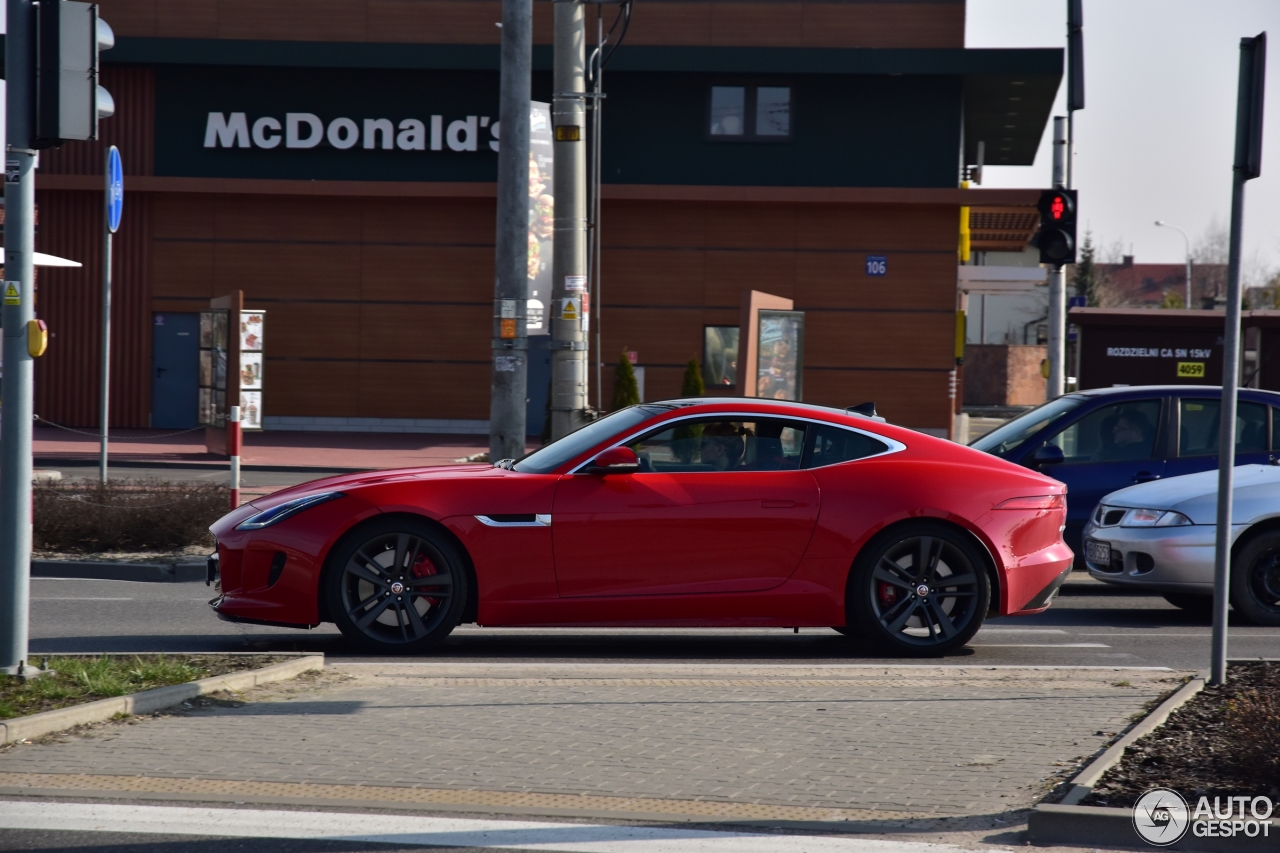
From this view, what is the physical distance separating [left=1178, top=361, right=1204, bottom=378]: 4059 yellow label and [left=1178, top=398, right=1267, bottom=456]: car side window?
354 inches

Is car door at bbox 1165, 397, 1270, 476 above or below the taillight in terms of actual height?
above

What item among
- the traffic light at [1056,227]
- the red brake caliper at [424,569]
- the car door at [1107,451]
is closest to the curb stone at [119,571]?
the red brake caliper at [424,569]

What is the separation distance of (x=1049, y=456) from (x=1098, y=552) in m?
1.29

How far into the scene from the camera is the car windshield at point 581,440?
7984mm

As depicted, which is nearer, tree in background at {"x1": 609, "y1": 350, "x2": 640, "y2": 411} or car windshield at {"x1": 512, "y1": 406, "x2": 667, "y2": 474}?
car windshield at {"x1": 512, "y1": 406, "x2": 667, "y2": 474}

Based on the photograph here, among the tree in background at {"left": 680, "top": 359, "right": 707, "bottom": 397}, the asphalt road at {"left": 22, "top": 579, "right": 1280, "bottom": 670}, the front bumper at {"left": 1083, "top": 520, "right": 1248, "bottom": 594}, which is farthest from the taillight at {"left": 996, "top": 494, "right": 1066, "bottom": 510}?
the tree in background at {"left": 680, "top": 359, "right": 707, "bottom": 397}

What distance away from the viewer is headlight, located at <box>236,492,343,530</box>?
765 centimetres

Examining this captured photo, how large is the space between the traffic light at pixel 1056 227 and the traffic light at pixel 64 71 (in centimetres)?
1192

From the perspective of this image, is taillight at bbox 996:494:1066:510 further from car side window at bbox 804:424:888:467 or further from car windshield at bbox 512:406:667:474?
car windshield at bbox 512:406:667:474

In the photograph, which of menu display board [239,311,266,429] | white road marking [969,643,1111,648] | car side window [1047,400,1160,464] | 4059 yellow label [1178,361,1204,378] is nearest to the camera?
white road marking [969,643,1111,648]

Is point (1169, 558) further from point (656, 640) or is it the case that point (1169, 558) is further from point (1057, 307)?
point (1057, 307)

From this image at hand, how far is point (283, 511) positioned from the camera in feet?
25.2

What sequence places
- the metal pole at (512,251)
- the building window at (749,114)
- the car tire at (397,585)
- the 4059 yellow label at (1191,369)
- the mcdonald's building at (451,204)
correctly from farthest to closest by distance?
the building window at (749,114) < the mcdonald's building at (451,204) < the 4059 yellow label at (1191,369) < the metal pole at (512,251) < the car tire at (397,585)

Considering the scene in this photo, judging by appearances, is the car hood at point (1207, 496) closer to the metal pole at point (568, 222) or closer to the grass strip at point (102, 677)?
the metal pole at point (568, 222)
